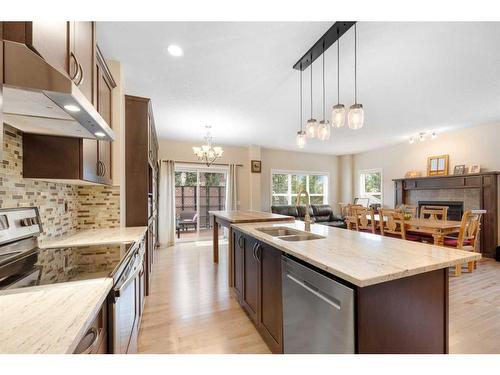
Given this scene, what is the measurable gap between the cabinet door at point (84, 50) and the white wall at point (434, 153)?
637 centimetres

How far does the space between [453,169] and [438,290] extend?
5090mm

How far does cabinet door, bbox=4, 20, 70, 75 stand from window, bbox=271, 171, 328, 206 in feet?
19.1

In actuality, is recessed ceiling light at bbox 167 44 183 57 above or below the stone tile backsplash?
above

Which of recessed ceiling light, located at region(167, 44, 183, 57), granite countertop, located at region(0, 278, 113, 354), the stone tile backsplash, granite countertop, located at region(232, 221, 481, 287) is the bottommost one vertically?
granite countertop, located at region(0, 278, 113, 354)

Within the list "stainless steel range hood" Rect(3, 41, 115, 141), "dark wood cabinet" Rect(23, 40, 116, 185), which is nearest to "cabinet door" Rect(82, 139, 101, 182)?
"dark wood cabinet" Rect(23, 40, 116, 185)

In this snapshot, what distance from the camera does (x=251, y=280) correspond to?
195 centimetres

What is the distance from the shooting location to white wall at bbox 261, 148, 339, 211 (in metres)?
6.55

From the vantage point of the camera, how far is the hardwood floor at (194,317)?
174 centimetres

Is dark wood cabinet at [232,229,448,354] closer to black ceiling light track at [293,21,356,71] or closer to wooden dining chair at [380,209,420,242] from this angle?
black ceiling light track at [293,21,356,71]

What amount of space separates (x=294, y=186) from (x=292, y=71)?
487 cm

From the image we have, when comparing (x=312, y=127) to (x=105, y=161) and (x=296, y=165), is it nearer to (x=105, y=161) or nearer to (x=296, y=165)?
(x=105, y=161)

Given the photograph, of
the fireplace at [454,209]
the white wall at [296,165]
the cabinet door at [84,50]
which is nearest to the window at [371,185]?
the white wall at [296,165]

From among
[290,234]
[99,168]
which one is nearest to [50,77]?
[99,168]

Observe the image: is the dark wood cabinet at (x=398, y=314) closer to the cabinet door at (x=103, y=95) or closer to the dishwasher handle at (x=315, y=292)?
the dishwasher handle at (x=315, y=292)
